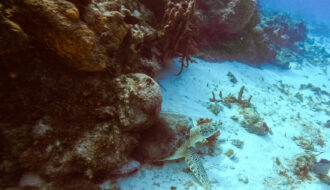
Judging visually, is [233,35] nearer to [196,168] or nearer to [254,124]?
[254,124]

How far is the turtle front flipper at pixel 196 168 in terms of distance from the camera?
3023 millimetres

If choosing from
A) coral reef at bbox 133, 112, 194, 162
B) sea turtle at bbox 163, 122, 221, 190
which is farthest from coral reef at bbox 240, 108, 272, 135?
coral reef at bbox 133, 112, 194, 162

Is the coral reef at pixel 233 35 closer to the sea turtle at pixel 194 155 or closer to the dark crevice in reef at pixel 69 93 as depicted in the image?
the sea turtle at pixel 194 155

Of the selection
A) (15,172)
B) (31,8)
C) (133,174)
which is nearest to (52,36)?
(31,8)

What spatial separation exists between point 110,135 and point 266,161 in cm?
391

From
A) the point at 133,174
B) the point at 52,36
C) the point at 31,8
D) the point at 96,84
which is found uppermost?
the point at 31,8

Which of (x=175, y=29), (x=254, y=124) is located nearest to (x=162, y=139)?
(x=175, y=29)

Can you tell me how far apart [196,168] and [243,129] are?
2.53 meters

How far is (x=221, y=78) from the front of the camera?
659 centimetres

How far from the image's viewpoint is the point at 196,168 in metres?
3.13

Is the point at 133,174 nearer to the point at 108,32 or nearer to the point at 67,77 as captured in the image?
the point at 67,77

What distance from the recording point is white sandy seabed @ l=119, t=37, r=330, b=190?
10.7ft

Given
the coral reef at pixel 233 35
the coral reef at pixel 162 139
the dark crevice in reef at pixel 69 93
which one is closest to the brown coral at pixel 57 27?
the dark crevice in reef at pixel 69 93

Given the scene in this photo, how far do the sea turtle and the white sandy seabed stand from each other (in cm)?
18
